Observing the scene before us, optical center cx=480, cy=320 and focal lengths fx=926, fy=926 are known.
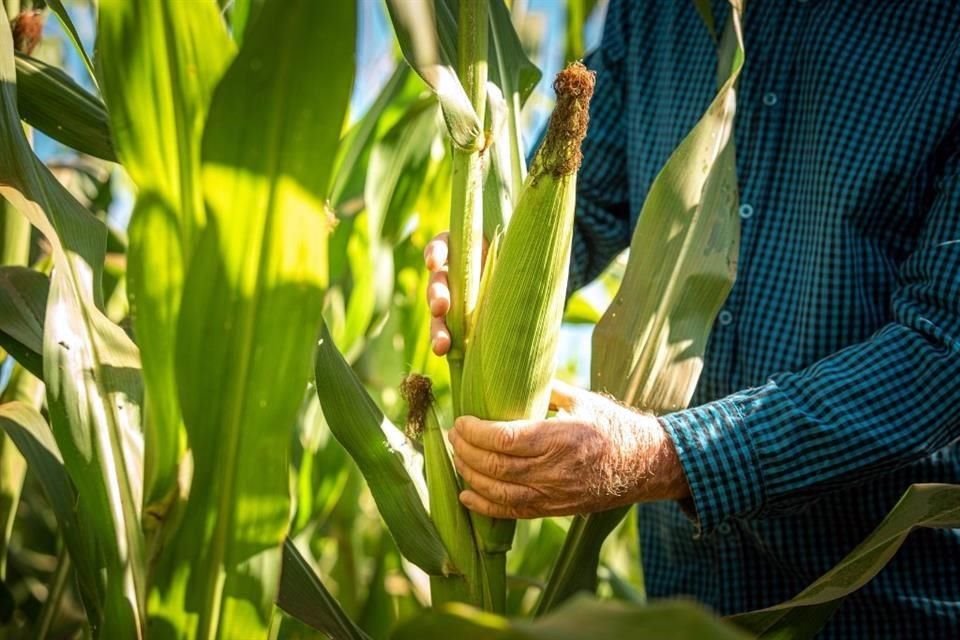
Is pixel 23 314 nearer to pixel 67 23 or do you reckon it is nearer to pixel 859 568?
pixel 67 23

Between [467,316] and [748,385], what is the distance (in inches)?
19.8

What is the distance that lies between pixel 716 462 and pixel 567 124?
0.36m

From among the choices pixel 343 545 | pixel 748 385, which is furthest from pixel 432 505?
pixel 343 545

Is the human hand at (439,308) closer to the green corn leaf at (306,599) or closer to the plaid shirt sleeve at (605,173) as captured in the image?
the green corn leaf at (306,599)

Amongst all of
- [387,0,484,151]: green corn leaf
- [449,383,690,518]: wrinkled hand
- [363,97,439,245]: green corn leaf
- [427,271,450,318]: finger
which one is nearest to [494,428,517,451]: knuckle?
[449,383,690,518]: wrinkled hand

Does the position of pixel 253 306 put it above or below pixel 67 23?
below

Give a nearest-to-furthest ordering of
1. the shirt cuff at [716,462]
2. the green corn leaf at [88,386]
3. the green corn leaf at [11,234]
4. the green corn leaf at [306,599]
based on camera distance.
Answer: the green corn leaf at [88,386] → the green corn leaf at [306,599] → the shirt cuff at [716,462] → the green corn leaf at [11,234]

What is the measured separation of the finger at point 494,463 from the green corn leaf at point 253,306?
0.21 meters

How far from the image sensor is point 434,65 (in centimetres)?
70

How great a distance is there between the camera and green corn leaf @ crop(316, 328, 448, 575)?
74 cm

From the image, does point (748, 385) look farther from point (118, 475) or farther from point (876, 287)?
point (118, 475)

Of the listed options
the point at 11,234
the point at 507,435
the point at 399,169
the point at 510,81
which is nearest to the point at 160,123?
the point at 507,435

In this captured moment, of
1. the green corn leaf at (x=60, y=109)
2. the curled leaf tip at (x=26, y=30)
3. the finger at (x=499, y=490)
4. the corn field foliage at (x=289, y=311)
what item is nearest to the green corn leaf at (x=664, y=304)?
the corn field foliage at (x=289, y=311)

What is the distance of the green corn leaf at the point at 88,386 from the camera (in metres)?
0.64
